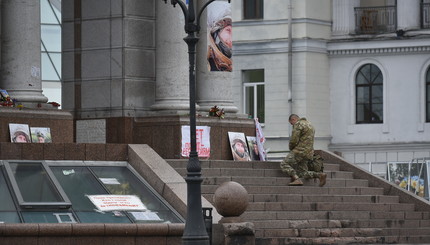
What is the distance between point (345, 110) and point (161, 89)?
2490 centimetres

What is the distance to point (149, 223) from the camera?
3325cm

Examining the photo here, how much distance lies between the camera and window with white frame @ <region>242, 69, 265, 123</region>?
6488cm

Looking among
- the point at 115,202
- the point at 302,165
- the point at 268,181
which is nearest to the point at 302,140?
the point at 302,165

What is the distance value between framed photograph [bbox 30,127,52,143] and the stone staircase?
3103 millimetres

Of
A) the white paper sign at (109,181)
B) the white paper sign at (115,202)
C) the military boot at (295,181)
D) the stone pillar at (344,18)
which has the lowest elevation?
the white paper sign at (115,202)

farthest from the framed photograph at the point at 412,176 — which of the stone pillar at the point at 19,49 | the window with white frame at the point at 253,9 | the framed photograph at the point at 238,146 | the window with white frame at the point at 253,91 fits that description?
the stone pillar at the point at 19,49

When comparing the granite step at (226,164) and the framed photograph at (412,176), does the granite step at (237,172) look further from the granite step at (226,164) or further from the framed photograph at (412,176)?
the framed photograph at (412,176)

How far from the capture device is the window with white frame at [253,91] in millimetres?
64875

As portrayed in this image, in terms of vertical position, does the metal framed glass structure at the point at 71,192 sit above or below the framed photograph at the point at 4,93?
below

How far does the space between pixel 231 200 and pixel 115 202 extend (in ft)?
8.90

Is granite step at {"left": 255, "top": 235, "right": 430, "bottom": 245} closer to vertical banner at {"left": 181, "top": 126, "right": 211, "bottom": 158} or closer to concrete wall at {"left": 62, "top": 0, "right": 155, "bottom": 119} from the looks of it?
vertical banner at {"left": 181, "top": 126, "right": 211, "bottom": 158}

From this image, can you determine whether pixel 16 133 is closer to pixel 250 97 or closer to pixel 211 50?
pixel 211 50

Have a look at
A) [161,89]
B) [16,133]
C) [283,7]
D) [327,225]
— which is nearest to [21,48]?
[16,133]

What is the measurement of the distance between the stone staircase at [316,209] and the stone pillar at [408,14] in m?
23.8
